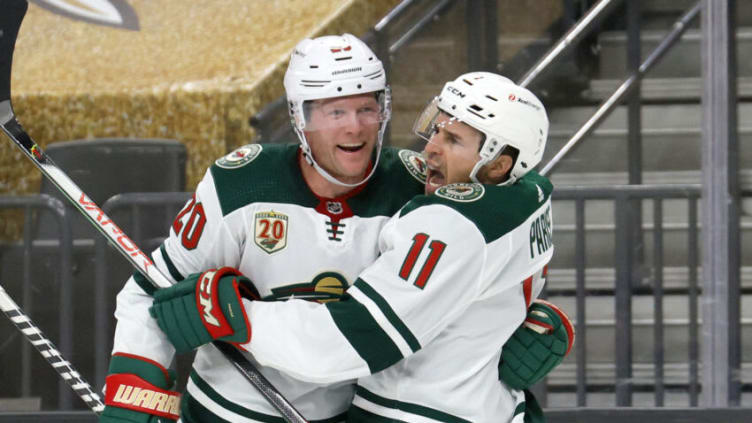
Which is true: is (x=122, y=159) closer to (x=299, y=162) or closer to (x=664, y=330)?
(x=299, y=162)

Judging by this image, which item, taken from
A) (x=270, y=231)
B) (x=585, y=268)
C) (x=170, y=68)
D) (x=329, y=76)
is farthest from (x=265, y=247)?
(x=585, y=268)

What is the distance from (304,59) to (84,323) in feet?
6.83

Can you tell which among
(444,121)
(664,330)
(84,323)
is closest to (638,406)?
(664,330)

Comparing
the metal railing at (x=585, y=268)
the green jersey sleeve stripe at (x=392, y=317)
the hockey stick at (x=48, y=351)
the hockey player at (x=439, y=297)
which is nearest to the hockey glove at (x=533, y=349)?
the hockey player at (x=439, y=297)

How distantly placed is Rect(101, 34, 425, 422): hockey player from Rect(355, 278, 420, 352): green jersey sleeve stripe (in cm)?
21

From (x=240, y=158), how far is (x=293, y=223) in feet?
0.58

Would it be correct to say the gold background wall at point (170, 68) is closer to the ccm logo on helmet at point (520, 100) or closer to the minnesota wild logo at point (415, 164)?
the minnesota wild logo at point (415, 164)

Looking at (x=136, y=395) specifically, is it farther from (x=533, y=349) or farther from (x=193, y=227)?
(x=533, y=349)

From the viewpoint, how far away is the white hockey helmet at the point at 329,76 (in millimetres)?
2158

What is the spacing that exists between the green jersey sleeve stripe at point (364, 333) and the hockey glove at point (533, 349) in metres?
0.29

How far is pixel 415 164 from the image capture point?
2.34 meters

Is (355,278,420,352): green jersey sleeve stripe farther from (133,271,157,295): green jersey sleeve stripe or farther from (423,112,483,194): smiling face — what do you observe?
(133,271,157,295): green jersey sleeve stripe

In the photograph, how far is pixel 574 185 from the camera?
13.1 ft

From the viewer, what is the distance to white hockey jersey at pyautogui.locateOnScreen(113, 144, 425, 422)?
2189 millimetres
